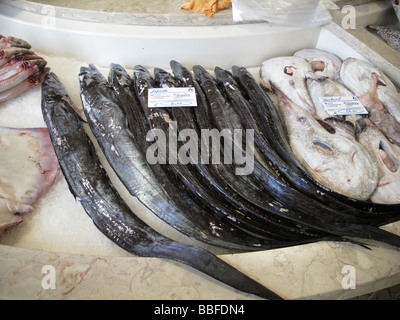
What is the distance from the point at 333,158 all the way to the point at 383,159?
40cm

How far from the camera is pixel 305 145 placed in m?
2.04

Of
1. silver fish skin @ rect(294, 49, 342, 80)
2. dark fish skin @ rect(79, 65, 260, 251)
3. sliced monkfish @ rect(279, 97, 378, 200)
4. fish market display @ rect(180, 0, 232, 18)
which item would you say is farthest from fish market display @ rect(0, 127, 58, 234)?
silver fish skin @ rect(294, 49, 342, 80)

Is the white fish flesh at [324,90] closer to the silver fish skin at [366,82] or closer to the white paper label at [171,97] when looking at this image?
the silver fish skin at [366,82]

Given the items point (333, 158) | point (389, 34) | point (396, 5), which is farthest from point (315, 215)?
point (396, 5)

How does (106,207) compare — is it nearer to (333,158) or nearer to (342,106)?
(333,158)

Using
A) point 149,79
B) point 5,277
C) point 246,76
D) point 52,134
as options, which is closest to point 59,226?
point 5,277

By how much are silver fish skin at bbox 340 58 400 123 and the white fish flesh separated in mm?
81

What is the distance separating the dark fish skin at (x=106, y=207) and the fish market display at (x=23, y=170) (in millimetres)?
130

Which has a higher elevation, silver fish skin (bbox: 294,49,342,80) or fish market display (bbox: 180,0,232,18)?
fish market display (bbox: 180,0,232,18)

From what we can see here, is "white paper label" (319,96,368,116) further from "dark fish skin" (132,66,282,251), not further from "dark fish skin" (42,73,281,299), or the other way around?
"dark fish skin" (42,73,281,299)

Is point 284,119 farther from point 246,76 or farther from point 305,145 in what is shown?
point 246,76

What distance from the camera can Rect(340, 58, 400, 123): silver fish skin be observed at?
92.9 inches

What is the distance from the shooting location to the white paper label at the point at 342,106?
230 cm
